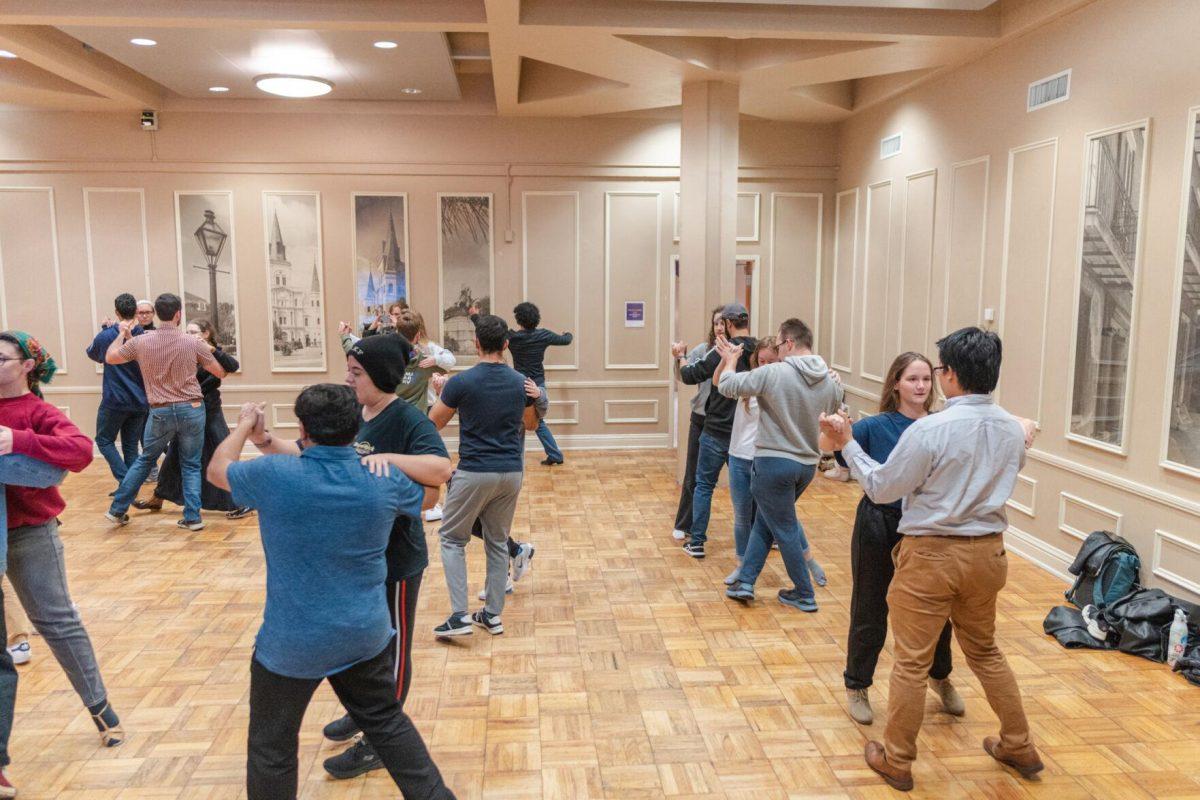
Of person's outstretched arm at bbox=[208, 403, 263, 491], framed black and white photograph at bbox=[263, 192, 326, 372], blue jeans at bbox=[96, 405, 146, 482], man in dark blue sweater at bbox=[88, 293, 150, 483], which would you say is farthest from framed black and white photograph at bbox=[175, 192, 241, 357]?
person's outstretched arm at bbox=[208, 403, 263, 491]

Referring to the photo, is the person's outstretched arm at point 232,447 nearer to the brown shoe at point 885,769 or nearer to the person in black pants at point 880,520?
the person in black pants at point 880,520

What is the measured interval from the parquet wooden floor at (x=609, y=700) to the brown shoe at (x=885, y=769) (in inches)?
2.2

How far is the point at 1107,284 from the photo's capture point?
4.89 meters

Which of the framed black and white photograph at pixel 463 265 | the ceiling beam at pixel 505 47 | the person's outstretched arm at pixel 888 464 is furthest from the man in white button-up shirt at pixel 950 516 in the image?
the framed black and white photograph at pixel 463 265

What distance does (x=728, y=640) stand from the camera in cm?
431

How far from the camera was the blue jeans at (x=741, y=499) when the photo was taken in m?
5.00

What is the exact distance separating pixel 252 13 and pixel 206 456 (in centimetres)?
319

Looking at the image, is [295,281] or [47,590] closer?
[47,590]

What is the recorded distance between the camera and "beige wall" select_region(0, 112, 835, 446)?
8.53 metres

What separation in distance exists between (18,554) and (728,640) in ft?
10.1

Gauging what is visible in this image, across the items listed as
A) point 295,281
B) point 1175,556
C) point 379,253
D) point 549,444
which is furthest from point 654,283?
point 1175,556

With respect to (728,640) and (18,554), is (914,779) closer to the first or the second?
(728,640)

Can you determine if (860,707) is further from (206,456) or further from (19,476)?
(206,456)

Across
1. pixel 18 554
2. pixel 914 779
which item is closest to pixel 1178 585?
pixel 914 779
